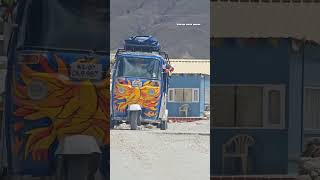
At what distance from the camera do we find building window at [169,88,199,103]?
5.35m

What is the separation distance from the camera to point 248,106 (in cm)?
492

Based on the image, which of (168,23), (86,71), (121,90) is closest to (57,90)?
(86,71)

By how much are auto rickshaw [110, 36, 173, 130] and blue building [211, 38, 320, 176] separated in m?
0.65

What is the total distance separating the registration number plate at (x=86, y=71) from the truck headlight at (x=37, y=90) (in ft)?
0.85

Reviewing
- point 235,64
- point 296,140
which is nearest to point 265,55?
point 235,64

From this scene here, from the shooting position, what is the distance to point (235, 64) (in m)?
4.91

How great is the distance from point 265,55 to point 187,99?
3.16 feet

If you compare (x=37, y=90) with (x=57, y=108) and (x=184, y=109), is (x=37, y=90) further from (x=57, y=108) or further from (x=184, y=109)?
(x=184, y=109)

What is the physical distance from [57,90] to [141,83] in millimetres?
1096

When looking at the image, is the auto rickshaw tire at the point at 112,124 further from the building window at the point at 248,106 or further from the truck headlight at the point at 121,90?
the building window at the point at 248,106

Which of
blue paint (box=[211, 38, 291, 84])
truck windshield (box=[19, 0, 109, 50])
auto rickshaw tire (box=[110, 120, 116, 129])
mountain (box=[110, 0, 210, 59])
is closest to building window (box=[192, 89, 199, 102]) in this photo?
mountain (box=[110, 0, 210, 59])

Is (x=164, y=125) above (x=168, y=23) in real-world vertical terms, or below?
below

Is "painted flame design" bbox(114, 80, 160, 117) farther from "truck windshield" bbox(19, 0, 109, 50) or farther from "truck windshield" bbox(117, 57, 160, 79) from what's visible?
"truck windshield" bbox(19, 0, 109, 50)

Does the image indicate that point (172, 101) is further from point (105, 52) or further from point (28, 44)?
point (28, 44)
